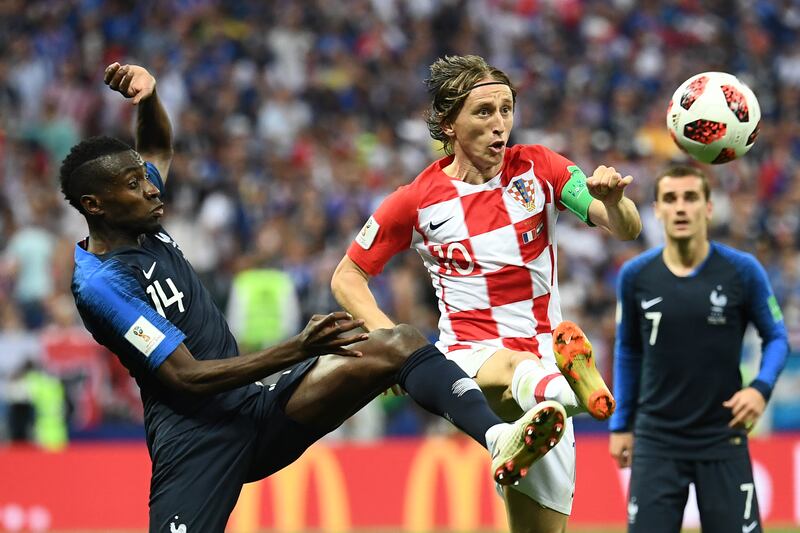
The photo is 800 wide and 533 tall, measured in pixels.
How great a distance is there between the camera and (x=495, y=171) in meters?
5.97

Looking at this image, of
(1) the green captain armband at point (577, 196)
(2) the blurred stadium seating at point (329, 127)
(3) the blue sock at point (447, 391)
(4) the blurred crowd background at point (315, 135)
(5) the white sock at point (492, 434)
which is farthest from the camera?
(2) the blurred stadium seating at point (329, 127)

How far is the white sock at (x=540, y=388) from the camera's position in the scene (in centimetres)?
525

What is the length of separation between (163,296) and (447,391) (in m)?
1.35

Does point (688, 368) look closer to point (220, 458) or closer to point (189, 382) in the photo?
point (220, 458)

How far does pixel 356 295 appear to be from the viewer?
5.99m

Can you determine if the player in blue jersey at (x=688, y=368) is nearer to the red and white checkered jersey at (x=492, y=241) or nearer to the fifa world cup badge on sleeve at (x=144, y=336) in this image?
the red and white checkered jersey at (x=492, y=241)

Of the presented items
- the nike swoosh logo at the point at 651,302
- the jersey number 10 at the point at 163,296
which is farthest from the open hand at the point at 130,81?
the nike swoosh logo at the point at 651,302

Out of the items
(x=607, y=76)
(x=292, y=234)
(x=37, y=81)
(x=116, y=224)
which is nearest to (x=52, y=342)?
(x=292, y=234)

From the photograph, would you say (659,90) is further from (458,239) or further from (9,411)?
(458,239)

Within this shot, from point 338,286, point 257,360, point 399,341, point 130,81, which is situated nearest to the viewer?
point 257,360

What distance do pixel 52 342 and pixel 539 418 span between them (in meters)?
8.96

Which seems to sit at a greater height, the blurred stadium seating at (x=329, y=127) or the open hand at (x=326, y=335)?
the blurred stadium seating at (x=329, y=127)

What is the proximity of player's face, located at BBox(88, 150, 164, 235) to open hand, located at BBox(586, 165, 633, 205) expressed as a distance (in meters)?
1.86

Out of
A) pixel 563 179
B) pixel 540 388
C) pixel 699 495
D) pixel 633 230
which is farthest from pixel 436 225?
pixel 699 495
